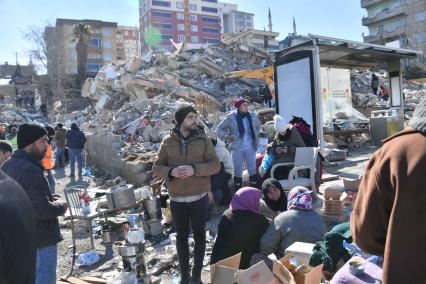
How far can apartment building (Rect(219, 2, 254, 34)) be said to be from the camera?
114125mm

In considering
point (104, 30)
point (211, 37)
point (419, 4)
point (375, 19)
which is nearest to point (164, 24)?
point (211, 37)

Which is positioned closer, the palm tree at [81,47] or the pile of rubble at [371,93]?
the pile of rubble at [371,93]

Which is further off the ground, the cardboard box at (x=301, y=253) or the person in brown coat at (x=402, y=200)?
the person in brown coat at (x=402, y=200)

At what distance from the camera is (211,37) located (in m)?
107

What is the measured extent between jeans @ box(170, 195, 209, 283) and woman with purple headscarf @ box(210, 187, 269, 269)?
237 millimetres

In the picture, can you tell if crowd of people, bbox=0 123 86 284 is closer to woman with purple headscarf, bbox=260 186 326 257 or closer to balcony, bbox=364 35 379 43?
woman with purple headscarf, bbox=260 186 326 257

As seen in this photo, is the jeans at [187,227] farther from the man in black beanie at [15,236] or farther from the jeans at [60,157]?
the jeans at [60,157]

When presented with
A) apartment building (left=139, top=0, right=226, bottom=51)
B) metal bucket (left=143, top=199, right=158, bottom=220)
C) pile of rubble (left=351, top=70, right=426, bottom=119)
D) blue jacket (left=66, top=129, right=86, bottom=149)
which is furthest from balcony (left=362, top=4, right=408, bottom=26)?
metal bucket (left=143, top=199, right=158, bottom=220)

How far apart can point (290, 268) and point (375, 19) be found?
6436 centimetres

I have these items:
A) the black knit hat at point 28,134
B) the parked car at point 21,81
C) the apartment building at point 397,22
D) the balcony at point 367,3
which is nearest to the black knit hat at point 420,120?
the black knit hat at point 28,134

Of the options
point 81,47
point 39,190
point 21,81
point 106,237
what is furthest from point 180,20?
point 39,190

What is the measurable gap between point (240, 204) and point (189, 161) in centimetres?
64

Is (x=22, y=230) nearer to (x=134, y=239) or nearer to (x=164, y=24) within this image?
(x=134, y=239)

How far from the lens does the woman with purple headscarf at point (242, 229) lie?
3.75m
